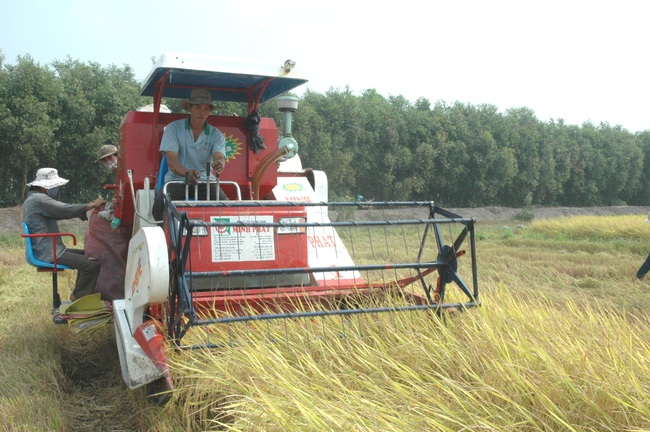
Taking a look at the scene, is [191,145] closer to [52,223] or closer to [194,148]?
Result: [194,148]

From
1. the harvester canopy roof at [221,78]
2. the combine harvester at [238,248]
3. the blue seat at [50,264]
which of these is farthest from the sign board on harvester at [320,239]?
the blue seat at [50,264]

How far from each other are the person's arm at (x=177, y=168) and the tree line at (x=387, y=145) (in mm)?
12792

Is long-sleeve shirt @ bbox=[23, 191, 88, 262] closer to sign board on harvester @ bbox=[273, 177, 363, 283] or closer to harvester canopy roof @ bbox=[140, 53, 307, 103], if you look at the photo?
harvester canopy roof @ bbox=[140, 53, 307, 103]

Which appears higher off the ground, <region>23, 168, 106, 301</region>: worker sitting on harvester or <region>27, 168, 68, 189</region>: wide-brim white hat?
<region>27, 168, 68, 189</region>: wide-brim white hat

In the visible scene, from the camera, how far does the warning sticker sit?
4290 mm

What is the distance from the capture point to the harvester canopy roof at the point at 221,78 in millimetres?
4395

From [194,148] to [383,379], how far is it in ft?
8.22

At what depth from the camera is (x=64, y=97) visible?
1878 centimetres

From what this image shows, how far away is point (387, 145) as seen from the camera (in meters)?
28.1

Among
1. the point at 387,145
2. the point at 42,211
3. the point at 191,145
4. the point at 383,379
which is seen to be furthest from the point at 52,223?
the point at 387,145

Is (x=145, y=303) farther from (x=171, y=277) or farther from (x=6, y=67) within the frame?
(x=6, y=67)

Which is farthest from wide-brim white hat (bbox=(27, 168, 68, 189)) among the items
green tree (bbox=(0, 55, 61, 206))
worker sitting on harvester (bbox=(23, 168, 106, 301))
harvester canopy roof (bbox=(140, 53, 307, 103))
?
green tree (bbox=(0, 55, 61, 206))

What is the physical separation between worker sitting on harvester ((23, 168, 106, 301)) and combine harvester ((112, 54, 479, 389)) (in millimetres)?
472

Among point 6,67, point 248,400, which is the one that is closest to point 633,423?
point 248,400
